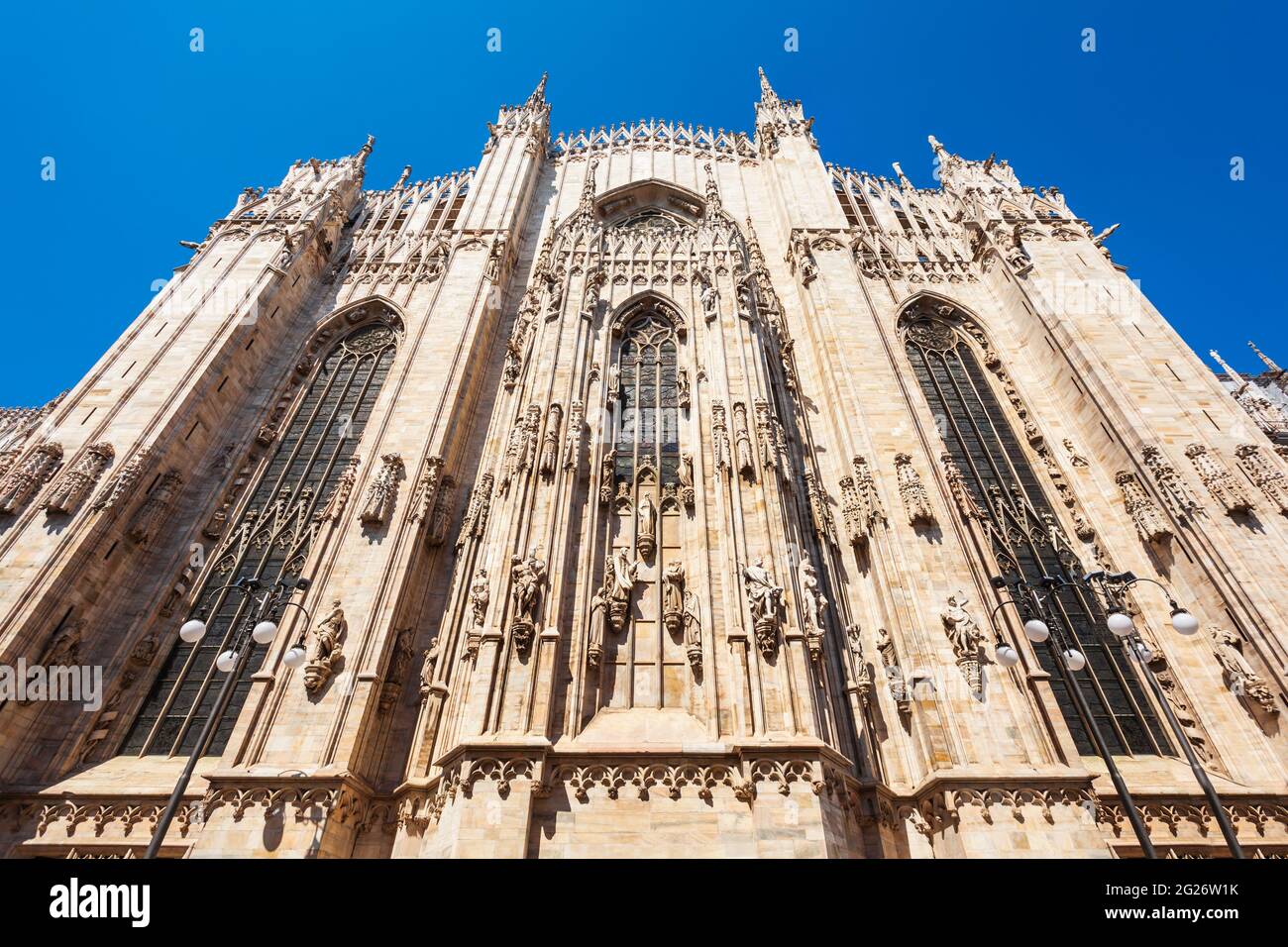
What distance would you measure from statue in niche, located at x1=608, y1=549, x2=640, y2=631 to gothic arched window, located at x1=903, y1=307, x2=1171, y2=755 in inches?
308

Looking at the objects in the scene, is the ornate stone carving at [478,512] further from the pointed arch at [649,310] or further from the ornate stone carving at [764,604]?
the pointed arch at [649,310]

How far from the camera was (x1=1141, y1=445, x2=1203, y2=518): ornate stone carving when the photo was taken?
15.4m

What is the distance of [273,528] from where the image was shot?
16.9 metres

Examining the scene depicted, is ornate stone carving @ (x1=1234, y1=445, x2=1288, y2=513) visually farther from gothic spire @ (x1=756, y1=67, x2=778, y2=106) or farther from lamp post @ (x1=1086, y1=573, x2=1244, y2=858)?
gothic spire @ (x1=756, y1=67, x2=778, y2=106)

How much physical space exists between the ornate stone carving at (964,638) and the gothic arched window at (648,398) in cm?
695

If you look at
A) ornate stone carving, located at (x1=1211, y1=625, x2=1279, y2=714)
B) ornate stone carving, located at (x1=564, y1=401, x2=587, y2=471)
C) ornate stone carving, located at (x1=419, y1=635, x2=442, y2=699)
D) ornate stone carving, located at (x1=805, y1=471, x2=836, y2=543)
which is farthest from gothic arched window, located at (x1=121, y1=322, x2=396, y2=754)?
ornate stone carving, located at (x1=1211, y1=625, x2=1279, y2=714)

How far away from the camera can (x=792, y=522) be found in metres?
15.1

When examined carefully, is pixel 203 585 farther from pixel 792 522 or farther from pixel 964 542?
pixel 964 542

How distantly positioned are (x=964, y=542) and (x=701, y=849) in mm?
→ 9281

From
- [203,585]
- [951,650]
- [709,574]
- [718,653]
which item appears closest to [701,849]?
[718,653]

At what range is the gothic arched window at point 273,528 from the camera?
44.8 ft

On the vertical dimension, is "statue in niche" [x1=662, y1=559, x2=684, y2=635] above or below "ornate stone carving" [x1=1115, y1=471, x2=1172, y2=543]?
below

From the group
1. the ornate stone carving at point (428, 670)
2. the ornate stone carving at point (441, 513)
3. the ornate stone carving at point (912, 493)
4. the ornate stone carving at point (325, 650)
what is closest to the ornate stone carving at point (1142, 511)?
the ornate stone carving at point (912, 493)

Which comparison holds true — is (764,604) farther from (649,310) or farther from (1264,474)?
(1264,474)
